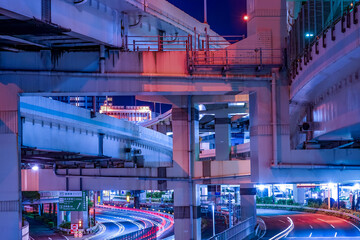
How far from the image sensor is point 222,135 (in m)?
44.4

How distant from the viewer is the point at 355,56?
11.8m

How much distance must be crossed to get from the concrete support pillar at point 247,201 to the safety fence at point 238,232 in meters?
2.78

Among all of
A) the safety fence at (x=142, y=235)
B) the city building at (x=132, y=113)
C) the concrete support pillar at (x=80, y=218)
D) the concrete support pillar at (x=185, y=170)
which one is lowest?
the concrete support pillar at (x=80, y=218)

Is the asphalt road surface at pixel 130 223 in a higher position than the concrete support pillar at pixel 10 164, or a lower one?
lower

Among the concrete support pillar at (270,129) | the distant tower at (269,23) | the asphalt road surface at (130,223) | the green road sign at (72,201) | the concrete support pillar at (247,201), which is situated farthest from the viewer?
the asphalt road surface at (130,223)

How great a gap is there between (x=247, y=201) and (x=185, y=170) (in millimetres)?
13226

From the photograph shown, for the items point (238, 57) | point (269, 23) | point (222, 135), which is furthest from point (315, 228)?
point (269, 23)

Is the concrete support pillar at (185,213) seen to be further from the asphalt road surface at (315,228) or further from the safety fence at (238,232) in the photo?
the asphalt road surface at (315,228)

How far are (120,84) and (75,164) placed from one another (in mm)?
26859

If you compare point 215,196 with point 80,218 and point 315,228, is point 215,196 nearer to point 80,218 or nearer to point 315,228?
point 315,228

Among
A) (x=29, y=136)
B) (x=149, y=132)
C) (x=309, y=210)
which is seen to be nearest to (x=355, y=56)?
(x=29, y=136)

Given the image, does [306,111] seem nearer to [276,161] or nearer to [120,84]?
[276,161]

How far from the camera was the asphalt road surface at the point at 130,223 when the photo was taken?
54781mm

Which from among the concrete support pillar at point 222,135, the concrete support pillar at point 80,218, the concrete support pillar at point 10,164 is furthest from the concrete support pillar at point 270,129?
the concrete support pillar at point 80,218
